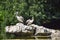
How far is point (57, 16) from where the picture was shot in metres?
8.76

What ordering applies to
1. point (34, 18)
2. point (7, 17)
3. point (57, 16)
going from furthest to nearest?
point (57, 16), point (34, 18), point (7, 17)

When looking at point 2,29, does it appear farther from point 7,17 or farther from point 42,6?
point 42,6

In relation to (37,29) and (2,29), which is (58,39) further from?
(2,29)

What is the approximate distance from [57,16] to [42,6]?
2.61ft

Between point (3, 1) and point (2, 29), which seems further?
point (3, 1)

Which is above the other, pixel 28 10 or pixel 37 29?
pixel 28 10

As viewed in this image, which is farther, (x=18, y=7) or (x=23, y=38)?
(x=18, y=7)

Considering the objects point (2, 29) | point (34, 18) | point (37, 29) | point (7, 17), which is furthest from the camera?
point (34, 18)

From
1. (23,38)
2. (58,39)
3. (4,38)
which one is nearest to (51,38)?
(58,39)

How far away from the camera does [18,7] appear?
26.6 ft

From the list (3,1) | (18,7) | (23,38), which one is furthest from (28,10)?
(23,38)

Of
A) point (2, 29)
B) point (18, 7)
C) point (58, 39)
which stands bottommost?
point (58, 39)

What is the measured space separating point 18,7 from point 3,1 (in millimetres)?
658

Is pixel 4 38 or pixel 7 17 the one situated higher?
pixel 7 17
